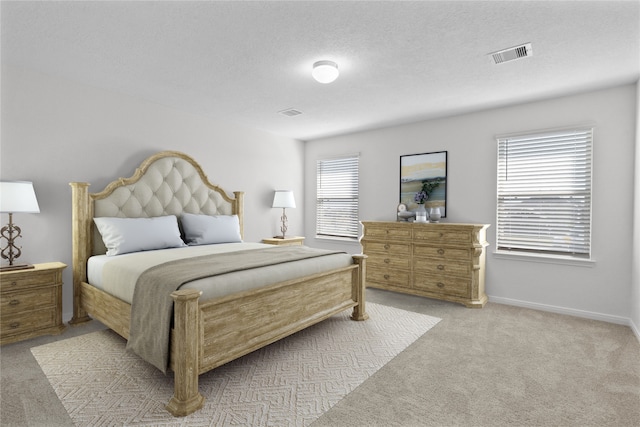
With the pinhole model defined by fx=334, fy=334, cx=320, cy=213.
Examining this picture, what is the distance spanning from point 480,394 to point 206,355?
174 centimetres

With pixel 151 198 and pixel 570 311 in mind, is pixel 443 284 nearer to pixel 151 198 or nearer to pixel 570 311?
pixel 570 311

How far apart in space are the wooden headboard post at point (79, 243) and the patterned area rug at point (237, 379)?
1.46ft

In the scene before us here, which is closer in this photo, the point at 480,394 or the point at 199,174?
the point at 480,394

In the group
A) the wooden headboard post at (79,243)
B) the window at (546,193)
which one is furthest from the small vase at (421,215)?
the wooden headboard post at (79,243)

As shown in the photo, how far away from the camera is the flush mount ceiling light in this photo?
9.27 feet

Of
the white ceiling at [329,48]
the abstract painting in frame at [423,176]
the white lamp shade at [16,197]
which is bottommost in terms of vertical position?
the white lamp shade at [16,197]

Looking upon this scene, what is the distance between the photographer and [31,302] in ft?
9.46

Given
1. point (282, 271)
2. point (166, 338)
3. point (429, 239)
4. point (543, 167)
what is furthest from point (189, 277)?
point (543, 167)

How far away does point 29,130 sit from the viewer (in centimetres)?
314

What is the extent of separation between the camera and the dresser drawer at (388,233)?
4434mm

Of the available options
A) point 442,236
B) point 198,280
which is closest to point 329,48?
point 198,280

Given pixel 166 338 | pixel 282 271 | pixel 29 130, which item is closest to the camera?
pixel 166 338

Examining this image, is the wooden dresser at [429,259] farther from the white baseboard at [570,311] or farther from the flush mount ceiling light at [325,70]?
the flush mount ceiling light at [325,70]

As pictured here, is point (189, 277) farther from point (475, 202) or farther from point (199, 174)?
point (475, 202)
